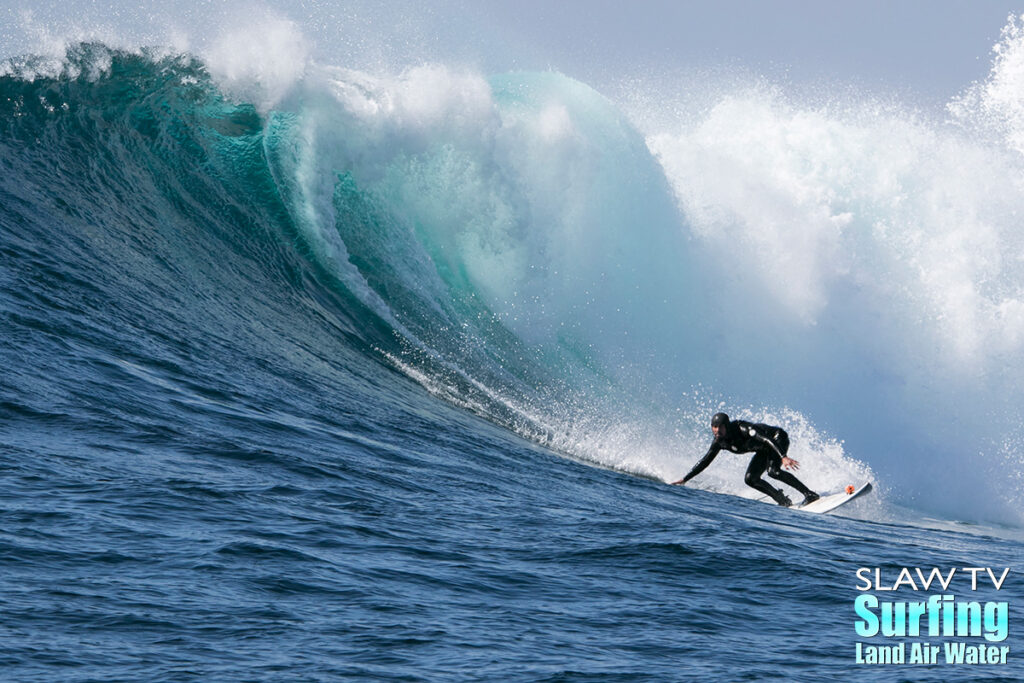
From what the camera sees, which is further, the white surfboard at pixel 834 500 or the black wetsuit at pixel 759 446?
the black wetsuit at pixel 759 446

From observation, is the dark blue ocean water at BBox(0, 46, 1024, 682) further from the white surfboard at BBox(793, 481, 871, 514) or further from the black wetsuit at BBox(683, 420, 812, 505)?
the black wetsuit at BBox(683, 420, 812, 505)

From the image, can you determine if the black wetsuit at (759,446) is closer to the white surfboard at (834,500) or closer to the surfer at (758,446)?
the surfer at (758,446)

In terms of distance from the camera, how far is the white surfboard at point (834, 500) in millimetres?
11133

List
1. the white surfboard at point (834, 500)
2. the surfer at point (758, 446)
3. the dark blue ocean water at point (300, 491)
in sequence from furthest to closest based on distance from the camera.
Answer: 1. the surfer at point (758, 446)
2. the white surfboard at point (834, 500)
3. the dark blue ocean water at point (300, 491)

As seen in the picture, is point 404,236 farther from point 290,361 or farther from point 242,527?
point 242,527

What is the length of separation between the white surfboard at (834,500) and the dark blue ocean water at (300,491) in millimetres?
297

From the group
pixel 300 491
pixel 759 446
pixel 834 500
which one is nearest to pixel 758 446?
pixel 759 446

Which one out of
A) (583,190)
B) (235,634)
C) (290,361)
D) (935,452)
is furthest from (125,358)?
(935,452)

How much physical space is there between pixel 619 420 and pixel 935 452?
4.94 meters

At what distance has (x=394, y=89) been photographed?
17.1 metres

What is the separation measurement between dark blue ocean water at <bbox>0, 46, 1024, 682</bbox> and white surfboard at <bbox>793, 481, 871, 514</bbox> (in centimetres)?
30

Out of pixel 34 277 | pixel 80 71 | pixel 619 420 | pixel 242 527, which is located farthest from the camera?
pixel 80 71

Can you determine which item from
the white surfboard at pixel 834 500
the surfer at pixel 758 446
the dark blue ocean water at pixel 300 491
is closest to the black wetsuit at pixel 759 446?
the surfer at pixel 758 446

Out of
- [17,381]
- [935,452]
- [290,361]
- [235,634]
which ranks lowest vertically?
[235,634]
